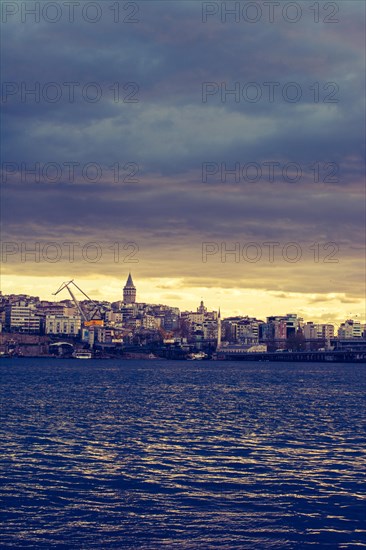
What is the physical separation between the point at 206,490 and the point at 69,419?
32008 mm

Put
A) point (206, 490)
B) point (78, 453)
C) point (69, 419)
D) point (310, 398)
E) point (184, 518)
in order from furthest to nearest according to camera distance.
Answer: point (310, 398), point (69, 419), point (78, 453), point (206, 490), point (184, 518)

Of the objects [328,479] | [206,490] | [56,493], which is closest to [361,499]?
[328,479]

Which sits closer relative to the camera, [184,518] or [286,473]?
[184,518]

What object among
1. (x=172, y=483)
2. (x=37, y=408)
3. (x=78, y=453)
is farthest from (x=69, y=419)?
(x=172, y=483)

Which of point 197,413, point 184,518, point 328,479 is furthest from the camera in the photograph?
point 197,413

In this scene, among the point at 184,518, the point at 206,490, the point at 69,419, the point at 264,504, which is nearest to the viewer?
the point at 184,518

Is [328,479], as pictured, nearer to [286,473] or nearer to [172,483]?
[286,473]

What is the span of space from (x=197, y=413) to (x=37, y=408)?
16.9 metres

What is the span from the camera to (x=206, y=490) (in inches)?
1368

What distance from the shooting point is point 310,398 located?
99.9 metres

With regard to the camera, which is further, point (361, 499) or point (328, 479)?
point (328, 479)

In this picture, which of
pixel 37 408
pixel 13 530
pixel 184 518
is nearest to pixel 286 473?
pixel 184 518

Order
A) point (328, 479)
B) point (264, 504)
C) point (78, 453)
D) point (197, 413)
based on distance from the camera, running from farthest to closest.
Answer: point (197, 413) → point (78, 453) → point (328, 479) → point (264, 504)

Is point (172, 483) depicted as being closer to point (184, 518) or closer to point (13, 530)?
point (184, 518)
